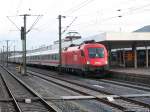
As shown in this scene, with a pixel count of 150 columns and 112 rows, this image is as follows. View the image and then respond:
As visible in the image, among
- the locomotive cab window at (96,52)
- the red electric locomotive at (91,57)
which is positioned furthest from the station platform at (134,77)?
the locomotive cab window at (96,52)

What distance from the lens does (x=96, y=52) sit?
36.3 metres

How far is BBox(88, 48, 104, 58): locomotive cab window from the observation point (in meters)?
36.0

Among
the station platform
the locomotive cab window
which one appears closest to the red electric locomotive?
the locomotive cab window

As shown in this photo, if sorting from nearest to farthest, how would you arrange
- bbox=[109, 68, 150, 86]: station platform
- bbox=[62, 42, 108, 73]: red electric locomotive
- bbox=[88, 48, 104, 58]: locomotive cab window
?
bbox=[109, 68, 150, 86]: station platform, bbox=[62, 42, 108, 73]: red electric locomotive, bbox=[88, 48, 104, 58]: locomotive cab window

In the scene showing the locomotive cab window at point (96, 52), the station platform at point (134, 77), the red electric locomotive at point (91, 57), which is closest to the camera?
the station platform at point (134, 77)

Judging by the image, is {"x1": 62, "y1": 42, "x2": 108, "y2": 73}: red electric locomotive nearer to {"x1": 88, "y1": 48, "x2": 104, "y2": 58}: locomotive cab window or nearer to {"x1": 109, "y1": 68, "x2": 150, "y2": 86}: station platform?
{"x1": 88, "y1": 48, "x2": 104, "y2": 58}: locomotive cab window

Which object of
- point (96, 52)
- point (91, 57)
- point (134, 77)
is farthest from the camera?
point (96, 52)

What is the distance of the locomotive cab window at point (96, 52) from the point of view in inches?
1417

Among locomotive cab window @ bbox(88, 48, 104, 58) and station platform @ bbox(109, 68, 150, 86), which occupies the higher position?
locomotive cab window @ bbox(88, 48, 104, 58)

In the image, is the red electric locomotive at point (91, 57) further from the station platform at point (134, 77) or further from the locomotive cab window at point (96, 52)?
the station platform at point (134, 77)

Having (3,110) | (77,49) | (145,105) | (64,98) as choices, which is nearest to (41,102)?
(64,98)

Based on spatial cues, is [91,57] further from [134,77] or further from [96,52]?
[134,77]

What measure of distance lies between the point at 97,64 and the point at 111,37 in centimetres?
852

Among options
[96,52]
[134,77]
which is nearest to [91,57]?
[96,52]
